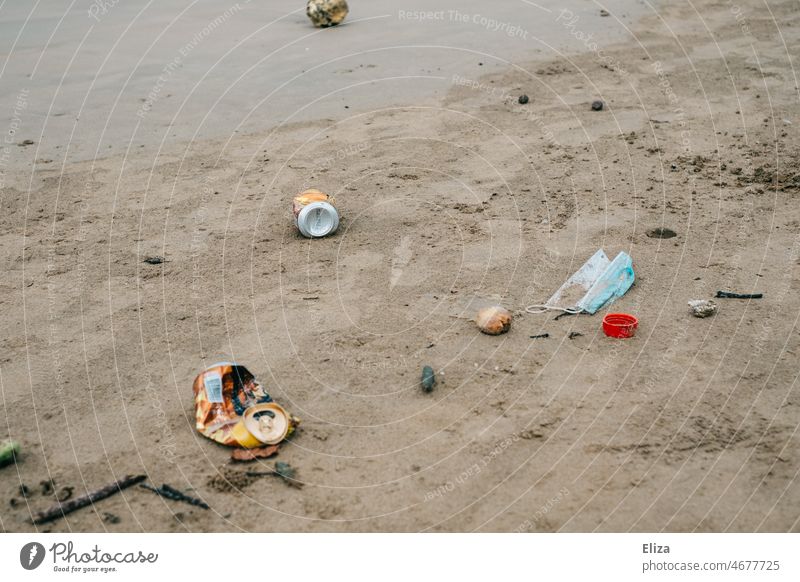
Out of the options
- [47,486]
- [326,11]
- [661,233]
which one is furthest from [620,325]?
[326,11]

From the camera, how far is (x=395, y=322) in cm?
538

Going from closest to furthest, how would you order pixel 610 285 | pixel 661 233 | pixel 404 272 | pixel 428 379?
1. pixel 428 379
2. pixel 610 285
3. pixel 404 272
4. pixel 661 233

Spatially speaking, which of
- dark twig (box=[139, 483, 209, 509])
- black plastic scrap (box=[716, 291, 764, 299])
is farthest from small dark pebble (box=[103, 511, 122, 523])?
black plastic scrap (box=[716, 291, 764, 299])

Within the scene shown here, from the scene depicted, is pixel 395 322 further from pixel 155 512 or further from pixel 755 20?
pixel 755 20

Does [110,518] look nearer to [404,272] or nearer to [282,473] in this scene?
[282,473]

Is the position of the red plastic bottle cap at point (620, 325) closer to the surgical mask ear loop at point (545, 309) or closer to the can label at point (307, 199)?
the surgical mask ear loop at point (545, 309)

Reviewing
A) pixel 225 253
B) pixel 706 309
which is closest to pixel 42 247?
pixel 225 253

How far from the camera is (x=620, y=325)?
5121 mm

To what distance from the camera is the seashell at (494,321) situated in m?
5.18

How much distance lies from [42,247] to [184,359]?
2.26 m

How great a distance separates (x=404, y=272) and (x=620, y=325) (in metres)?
1.66

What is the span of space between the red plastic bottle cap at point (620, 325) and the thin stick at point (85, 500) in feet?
9.48

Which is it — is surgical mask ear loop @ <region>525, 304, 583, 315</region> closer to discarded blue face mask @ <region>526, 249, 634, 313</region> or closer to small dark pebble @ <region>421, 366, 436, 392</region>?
discarded blue face mask @ <region>526, 249, 634, 313</region>

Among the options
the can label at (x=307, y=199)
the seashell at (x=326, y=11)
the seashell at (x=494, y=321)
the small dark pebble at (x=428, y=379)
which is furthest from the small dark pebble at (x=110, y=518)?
the seashell at (x=326, y=11)
